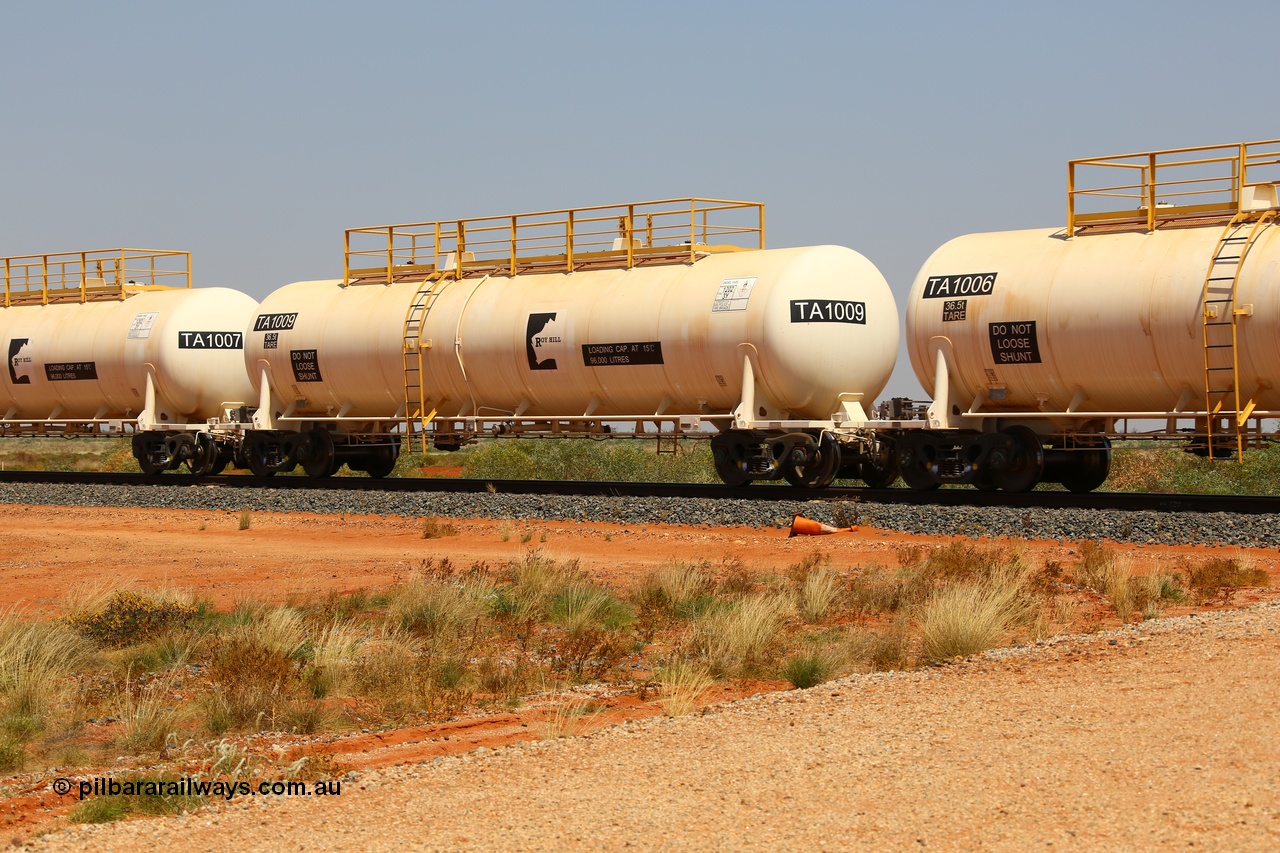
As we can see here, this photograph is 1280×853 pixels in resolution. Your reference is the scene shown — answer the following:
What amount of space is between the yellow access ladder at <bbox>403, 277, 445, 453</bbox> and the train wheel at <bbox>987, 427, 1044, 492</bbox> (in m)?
11.1

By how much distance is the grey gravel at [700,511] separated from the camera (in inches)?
702

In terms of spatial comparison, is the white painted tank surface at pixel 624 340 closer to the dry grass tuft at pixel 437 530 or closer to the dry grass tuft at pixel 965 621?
the dry grass tuft at pixel 437 530

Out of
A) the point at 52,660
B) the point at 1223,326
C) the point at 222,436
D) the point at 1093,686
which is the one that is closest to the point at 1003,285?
the point at 1223,326

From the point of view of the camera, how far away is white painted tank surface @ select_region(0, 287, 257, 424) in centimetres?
3197

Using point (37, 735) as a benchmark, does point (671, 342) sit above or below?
above

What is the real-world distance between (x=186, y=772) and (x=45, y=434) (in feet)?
99.2

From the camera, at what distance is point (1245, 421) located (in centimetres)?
1922

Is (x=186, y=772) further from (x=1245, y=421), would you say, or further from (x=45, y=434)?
(x=45, y=434)

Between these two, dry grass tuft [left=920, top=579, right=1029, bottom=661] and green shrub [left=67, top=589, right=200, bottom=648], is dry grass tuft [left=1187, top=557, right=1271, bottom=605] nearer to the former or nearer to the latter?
dry grass tuft [left=920, top=579, right=1029, bottom=661]

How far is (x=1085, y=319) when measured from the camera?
20250 mm

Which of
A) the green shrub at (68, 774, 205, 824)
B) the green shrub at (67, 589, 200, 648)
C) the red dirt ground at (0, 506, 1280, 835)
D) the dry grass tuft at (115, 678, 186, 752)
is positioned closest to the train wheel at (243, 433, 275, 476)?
the red dirt ground at (0, 506, 1280, 835)

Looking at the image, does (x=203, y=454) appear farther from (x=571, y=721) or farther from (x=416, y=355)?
(x=571, y=721)

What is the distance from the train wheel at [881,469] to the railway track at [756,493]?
1446 mm

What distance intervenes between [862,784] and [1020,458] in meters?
16.0
